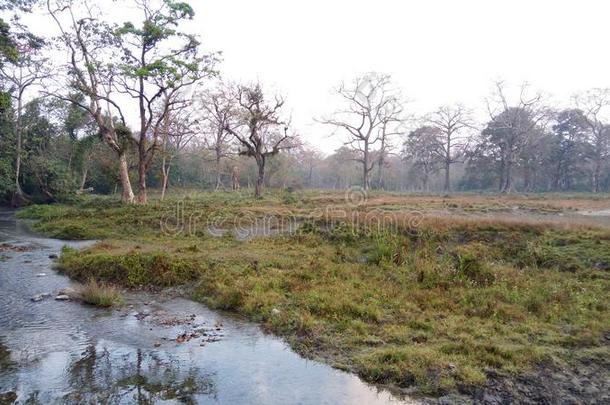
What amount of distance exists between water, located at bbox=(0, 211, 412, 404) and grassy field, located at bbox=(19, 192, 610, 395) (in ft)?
1.71

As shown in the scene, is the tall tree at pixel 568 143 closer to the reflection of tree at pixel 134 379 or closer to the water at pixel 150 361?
the water at pixel 150 361

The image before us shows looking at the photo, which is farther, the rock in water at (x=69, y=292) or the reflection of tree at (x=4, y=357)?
the rock in water at (x=69, y=292)

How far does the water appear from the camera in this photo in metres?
5.96

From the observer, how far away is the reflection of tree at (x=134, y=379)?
231 inches

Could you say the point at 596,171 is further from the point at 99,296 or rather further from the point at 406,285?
the point at 99,296

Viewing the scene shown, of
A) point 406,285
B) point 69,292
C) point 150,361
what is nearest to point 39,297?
point 69,292

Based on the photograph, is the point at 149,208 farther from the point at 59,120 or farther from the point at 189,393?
the point at 59,120

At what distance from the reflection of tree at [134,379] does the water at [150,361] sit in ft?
0.04

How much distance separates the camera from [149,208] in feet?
75.7

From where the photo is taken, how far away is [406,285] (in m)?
10.3

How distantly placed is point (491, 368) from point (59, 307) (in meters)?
8.60

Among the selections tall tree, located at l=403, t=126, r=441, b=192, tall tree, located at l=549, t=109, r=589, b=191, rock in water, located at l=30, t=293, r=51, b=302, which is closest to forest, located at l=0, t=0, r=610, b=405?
rock in water, located at l=30, t=293, r=51, b=302

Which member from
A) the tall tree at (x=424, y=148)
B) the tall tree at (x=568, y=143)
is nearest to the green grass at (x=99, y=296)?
the tall tree at (x=424, y=148)

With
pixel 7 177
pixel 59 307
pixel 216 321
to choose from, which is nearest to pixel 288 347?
pixel 216 321
